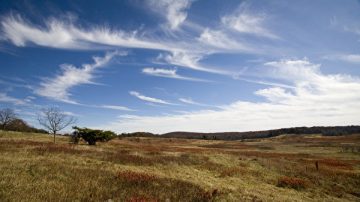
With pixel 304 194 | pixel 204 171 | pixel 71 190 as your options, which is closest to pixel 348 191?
pixel 304 194

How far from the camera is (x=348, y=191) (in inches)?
871

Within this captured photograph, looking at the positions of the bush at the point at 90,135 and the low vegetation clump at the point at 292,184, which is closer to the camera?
the low vegetation clump at the point at 292,184

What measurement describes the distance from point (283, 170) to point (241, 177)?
21.6 feet

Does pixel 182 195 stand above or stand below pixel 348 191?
above

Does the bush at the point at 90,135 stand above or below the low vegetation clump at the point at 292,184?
above

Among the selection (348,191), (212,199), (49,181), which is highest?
(49,181)

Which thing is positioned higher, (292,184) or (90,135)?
(90,135)

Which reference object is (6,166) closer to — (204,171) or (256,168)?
(204,171)

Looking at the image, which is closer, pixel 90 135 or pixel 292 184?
pixel 292 184

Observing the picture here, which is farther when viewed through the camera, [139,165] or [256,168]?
[256,168]

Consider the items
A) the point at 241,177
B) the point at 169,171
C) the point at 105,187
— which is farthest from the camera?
the point at 241,177

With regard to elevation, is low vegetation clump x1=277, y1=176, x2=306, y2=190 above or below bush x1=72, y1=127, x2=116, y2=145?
below

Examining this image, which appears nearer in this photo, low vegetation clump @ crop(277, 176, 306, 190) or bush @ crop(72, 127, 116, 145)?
low vegetation clump @ crop(277, 176, 306, 190)

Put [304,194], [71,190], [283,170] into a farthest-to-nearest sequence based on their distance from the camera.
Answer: [283,170] < [304,194] < [71,190]
